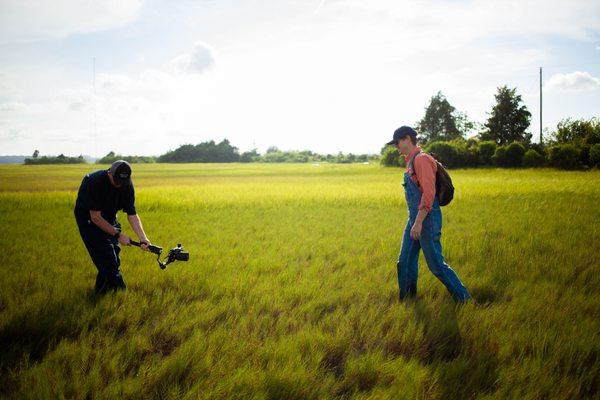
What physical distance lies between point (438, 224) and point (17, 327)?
164 inches

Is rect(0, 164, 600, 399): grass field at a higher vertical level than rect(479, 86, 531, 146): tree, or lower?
lower

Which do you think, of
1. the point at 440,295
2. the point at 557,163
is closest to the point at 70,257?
the point at 440,295

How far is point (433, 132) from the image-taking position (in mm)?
67750

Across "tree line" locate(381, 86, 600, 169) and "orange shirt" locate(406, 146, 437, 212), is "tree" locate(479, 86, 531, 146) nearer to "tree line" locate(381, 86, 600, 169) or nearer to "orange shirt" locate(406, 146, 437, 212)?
"tree line" locate(381, 86, 600, 169)

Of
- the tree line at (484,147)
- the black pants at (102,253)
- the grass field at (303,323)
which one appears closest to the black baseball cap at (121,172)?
the black pants at (102,253)

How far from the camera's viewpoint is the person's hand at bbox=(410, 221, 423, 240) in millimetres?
3758

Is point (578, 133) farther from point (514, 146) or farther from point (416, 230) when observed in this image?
point (416, 230)

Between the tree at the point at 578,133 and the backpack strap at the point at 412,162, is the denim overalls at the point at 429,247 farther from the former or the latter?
the tree at the point at 578,133

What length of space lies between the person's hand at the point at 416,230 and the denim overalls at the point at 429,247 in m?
0.13

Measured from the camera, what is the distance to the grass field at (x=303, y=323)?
8.70ft

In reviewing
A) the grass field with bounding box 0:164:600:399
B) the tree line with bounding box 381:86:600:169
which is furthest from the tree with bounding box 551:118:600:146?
the grass field with bounding box 0:164:600:399

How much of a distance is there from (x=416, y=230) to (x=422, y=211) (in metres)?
0.21

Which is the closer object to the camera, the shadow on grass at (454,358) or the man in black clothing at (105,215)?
the shadow on grass at (454,358)

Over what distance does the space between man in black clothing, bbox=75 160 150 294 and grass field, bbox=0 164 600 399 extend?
0.38 m
